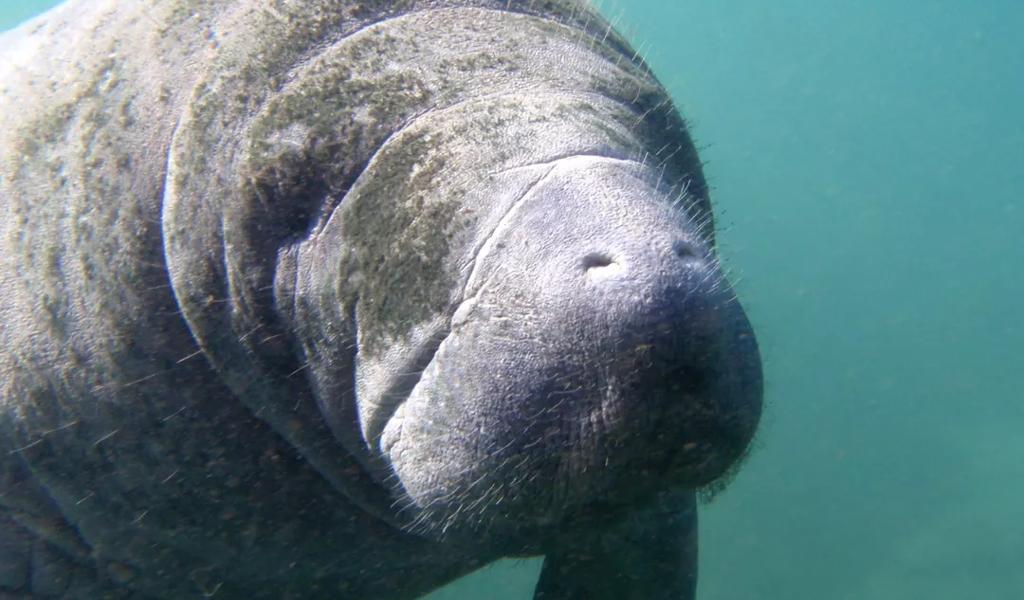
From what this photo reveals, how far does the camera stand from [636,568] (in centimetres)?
355

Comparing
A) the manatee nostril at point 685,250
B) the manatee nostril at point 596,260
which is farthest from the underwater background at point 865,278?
the manatee nostril at point 596,260

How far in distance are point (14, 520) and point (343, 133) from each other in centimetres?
Answer: 187

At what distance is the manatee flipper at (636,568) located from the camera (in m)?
3.50

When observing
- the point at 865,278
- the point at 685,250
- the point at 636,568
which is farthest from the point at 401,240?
the point at 865,278

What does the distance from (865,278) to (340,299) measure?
65182mm

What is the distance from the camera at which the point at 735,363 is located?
1659mm

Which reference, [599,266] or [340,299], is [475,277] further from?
[340,299]

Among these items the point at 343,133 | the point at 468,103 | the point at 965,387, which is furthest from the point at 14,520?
the point at 965,387

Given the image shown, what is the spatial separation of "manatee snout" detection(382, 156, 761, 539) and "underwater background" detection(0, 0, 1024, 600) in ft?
2.09

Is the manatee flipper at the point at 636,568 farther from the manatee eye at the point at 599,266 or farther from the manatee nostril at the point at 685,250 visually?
the manatee eye at the point at 599,266

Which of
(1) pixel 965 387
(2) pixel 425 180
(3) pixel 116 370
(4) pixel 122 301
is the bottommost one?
(1) pixel 965 387

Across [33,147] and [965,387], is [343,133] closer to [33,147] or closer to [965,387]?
[33,147]

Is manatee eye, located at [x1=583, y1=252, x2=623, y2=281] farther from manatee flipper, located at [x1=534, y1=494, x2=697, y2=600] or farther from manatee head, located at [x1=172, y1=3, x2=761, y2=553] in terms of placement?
manatee flipper, located at [x1=534, y1=494, x2=697, y2=600]

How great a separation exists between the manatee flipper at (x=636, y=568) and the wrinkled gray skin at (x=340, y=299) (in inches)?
28.8
